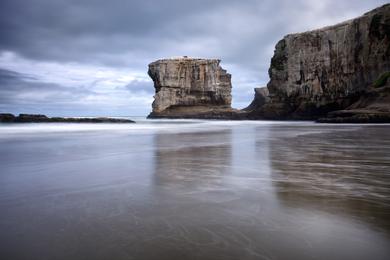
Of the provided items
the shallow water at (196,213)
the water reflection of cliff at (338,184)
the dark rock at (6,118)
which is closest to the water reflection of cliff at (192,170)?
→ the shallow water at (196,213)

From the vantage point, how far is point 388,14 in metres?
32.7

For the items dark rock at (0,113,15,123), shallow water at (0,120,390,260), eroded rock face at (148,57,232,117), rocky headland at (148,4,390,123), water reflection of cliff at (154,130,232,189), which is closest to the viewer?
shallow water at (0,120,390,260)

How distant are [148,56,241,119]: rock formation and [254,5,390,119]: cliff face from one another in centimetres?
2390

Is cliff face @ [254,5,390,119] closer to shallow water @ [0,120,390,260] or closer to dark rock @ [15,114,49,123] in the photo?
dark rock @ [15,114,49,123]

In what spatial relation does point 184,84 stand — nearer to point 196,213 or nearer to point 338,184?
point 338,184

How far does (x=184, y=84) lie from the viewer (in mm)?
71125

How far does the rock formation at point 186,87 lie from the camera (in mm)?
70312

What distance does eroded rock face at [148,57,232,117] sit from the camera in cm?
7044

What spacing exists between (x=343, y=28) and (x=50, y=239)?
43.6 metres

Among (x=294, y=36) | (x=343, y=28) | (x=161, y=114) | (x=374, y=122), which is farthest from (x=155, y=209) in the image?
(x=161, y=114)

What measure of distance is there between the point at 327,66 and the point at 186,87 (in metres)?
36.9

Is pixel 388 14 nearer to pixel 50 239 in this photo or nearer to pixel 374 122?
pixel 374 122

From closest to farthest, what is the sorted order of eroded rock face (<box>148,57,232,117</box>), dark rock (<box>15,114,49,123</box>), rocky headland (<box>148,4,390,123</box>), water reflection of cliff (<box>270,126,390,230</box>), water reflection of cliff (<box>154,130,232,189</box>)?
water reflection of cliff (<box>270,126,390,230</box>) < water reflection of cliff (<box>154,130,232,189</box>) < rocky headland (<box>148,4,390,123</box>) < dark rock (<box>15,114,49,123</box>) < eroded rock face (<box>148,57,232,117</box>)

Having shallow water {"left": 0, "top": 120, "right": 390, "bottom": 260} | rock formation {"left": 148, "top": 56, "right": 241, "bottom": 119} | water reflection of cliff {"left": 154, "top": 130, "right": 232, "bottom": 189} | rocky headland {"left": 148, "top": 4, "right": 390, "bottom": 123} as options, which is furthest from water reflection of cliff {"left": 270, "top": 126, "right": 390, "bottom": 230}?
rock formation {"left": 148, "top": 56, "right": 241, "bottom": 119}
